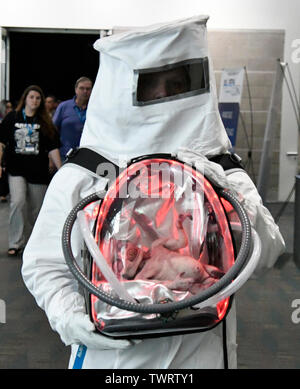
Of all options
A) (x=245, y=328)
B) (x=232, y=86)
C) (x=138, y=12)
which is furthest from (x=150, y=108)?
(x=138, y=12)

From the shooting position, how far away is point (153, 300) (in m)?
1.29

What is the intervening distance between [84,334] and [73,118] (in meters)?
4.32

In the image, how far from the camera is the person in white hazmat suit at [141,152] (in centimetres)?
147

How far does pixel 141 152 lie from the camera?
1641 millimetres

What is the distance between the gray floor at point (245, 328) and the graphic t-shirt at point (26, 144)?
0.86 meters

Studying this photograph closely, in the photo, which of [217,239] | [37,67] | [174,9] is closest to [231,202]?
[217,239]

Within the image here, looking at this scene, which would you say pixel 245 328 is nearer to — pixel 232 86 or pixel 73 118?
pixel 73 118

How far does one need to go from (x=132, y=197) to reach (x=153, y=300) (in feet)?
0.96

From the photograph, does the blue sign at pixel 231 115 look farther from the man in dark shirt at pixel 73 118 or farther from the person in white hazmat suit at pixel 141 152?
the person in white hazmat suit at pixel 141 152

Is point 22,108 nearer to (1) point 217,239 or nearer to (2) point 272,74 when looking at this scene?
(1) point 217,239

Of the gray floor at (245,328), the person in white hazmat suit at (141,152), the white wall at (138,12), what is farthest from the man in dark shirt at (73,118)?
the person in white hazmat suit at (141,152)

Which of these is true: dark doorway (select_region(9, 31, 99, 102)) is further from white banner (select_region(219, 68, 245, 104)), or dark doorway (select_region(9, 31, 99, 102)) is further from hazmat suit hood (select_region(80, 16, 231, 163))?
hazmat suit hood (select_region(80, 16, 231, 163))

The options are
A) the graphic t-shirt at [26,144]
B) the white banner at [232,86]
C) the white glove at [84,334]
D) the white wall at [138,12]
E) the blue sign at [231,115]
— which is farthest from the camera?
the white wall at [138,12]

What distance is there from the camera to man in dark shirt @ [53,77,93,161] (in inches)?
218
